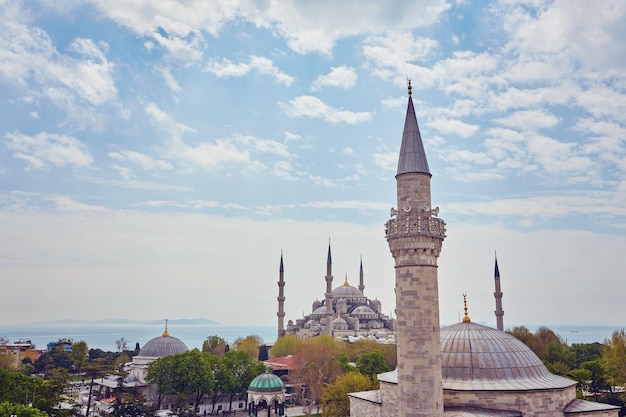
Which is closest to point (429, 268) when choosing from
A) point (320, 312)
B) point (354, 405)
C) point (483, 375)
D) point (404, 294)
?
point (404, 294)

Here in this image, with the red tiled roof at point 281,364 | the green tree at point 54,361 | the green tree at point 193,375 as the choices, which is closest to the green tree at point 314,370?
the red tiled roof at point 281,364

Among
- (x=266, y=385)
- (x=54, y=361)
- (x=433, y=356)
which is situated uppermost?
(x=433, y=356)

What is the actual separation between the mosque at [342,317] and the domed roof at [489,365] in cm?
5044

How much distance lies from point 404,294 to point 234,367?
30.2m

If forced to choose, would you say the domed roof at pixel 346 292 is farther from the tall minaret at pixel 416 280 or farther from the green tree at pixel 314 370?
the tall minaret at pixel 416 280

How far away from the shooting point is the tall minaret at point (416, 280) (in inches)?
663

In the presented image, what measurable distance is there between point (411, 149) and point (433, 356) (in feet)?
24.0

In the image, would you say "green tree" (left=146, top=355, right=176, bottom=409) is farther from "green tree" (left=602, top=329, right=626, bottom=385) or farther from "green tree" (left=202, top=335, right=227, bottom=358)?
"green tree" (left=602, top=329, right=626, bottom=385)

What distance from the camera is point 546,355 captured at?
54.1 metres

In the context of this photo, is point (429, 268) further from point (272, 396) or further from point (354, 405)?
point (272, 396)

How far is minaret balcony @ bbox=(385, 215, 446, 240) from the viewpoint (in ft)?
58.0

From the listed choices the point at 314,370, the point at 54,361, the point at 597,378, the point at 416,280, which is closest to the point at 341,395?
the point at 314,370

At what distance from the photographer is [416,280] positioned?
17.5 m

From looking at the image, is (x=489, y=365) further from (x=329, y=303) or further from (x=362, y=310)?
(x=362, y=310)
